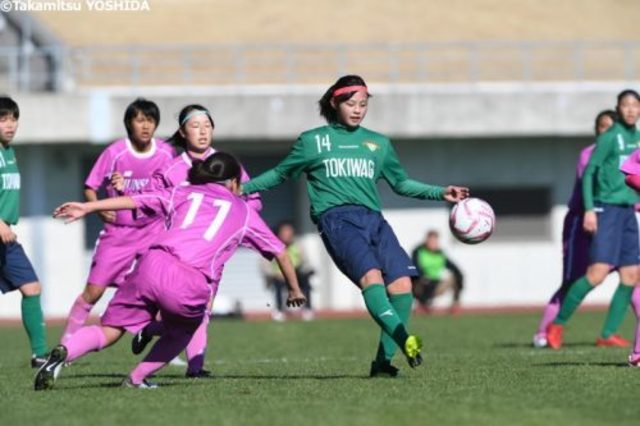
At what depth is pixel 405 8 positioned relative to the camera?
139ft

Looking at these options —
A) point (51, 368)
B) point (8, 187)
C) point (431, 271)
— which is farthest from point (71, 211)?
point (431, 271)

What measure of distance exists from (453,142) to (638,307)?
17471 millimetres

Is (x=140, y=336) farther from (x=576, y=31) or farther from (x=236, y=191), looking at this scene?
(x=576, y=31)

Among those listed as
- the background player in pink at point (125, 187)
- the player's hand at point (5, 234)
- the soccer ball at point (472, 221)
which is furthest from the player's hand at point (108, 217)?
the soccer ball at point (472, 221)

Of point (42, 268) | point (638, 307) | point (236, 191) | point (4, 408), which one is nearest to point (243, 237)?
point (236, 191)

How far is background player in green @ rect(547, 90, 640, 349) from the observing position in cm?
1386

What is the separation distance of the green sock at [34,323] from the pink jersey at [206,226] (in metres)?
3.35

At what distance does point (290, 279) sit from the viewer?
933 cm

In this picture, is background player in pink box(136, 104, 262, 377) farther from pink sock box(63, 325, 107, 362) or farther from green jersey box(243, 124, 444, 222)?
pink sock box(63, 325, 107, 362)

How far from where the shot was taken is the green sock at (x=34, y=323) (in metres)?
12.5

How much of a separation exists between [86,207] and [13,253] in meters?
3.36

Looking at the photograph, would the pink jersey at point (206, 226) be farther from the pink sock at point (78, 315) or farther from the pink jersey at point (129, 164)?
the pink sock at point (78, 315)

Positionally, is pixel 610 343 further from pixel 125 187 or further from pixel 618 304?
pixel 125 187

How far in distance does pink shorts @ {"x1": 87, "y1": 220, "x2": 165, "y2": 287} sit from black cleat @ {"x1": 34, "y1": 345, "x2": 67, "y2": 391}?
2884 millimetres
